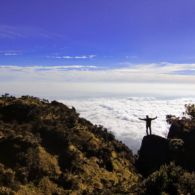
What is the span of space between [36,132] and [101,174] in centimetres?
717

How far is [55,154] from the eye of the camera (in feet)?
114

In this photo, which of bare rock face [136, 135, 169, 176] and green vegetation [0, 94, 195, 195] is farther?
bare rock face [136, 135, 169, 176]

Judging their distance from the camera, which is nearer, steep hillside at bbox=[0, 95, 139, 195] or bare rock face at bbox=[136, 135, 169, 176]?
steep hillside at bbox=[0, 95, 139, 195]

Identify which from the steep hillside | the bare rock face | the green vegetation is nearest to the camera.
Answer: the green vegetation

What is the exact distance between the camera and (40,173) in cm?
3094

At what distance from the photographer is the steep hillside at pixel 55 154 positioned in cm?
2984

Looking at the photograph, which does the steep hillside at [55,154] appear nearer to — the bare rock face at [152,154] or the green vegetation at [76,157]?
the green vegetation at [76,157]

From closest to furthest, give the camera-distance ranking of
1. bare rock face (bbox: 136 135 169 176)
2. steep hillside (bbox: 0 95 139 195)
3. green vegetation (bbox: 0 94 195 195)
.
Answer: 1. green vegetation (bbox: 0 94 195 195)
2. steep hillside (bbox: 0 95 139 195)
3. bare rock face (bbox: 136 135 169 176)

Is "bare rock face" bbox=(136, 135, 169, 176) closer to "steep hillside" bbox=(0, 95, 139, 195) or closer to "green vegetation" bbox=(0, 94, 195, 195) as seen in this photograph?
"green vegetation" bbox=(0, 94, 195, 195)

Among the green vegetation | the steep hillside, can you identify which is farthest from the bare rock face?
the steep hillside

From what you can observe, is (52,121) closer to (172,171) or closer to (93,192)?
(93,192)

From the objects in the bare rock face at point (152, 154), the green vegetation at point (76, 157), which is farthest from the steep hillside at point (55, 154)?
the bare rock face at point (152, 154)

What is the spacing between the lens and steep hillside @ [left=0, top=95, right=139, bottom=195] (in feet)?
97.9

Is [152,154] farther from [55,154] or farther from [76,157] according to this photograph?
[55,154]
